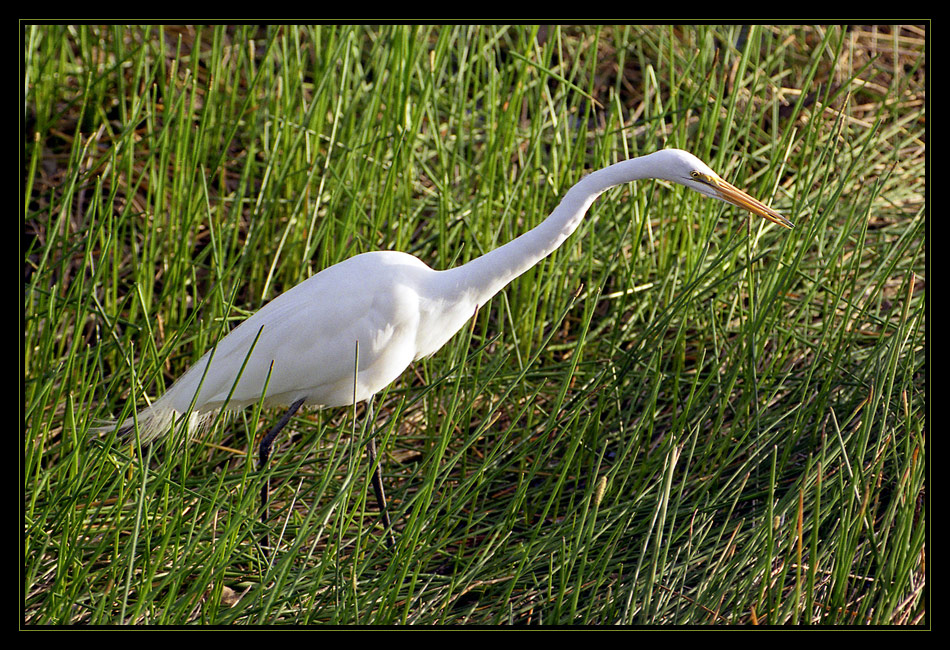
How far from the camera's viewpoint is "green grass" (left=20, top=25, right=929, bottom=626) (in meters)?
1.16

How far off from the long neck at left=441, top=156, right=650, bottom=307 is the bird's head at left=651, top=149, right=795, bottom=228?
34 millimetres

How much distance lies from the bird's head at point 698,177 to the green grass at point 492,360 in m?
0.17

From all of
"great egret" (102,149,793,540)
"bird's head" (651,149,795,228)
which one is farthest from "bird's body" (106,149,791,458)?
"bird's head" (651,149,795,228)

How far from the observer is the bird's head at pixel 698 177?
128 cm

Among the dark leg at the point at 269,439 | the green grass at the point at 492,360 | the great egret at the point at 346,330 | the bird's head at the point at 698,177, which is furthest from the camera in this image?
the dark leg at the point at 269,439

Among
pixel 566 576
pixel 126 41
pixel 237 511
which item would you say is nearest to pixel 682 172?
pixel 566 576

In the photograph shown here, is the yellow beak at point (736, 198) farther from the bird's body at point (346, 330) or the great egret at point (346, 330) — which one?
the bird's body at point (346, 330)

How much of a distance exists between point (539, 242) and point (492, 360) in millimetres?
473

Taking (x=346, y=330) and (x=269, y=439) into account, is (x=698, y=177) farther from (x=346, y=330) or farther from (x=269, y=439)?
(x=269, y=439)

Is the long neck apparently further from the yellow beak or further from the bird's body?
the yellow beak

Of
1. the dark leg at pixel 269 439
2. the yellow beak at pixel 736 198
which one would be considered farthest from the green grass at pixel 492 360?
the yellow beak at pixel 736 198

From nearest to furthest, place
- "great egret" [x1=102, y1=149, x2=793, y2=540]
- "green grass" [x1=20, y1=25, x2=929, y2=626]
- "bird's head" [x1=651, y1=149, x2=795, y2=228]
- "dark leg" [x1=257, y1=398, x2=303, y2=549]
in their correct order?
1. "green grass" [x1=20, y1=25, x2=929, y2=626]
2. "bird's head" [x1=651, y1=149, x2=795, y2=228]
3. "great egret" [x1=102, y1=149, x2=793, y2=540]
4. "dark leg" [x1=257, y1=398, x2=303, y2=549]

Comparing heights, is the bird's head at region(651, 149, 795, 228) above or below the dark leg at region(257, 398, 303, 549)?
above

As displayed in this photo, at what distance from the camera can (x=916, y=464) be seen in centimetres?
113
